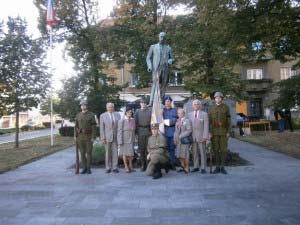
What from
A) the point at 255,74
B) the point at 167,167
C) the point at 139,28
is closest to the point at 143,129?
the point at 167,167

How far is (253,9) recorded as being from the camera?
1144cm

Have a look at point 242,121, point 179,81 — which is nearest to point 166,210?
point 179,81

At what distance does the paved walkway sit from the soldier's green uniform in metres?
0.33

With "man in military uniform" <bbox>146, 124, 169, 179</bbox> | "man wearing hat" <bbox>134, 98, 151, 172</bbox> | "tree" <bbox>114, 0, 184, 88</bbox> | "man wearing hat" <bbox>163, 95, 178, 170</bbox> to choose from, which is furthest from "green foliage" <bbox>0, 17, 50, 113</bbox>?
"man in military uniform" <bbox>146, 124, 169, 179</bbox>

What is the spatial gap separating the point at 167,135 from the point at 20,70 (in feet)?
36.2

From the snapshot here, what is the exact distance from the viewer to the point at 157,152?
32.6 ft

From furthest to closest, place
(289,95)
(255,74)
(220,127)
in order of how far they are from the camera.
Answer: (255,74)
(289,95)
(220,127)

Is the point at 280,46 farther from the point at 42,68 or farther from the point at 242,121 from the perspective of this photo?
the point at 242,121

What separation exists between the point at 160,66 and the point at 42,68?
937 centimetres

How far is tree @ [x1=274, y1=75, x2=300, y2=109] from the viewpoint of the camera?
1420 centimetres

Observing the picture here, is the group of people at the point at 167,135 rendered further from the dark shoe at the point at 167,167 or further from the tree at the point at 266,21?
the tree at the point at 266,21

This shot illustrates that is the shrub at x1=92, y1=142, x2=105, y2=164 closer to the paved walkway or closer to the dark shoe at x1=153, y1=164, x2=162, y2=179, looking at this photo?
the paved walkway

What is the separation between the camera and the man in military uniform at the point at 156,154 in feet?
32.3

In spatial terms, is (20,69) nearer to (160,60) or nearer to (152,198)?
(160,60)
